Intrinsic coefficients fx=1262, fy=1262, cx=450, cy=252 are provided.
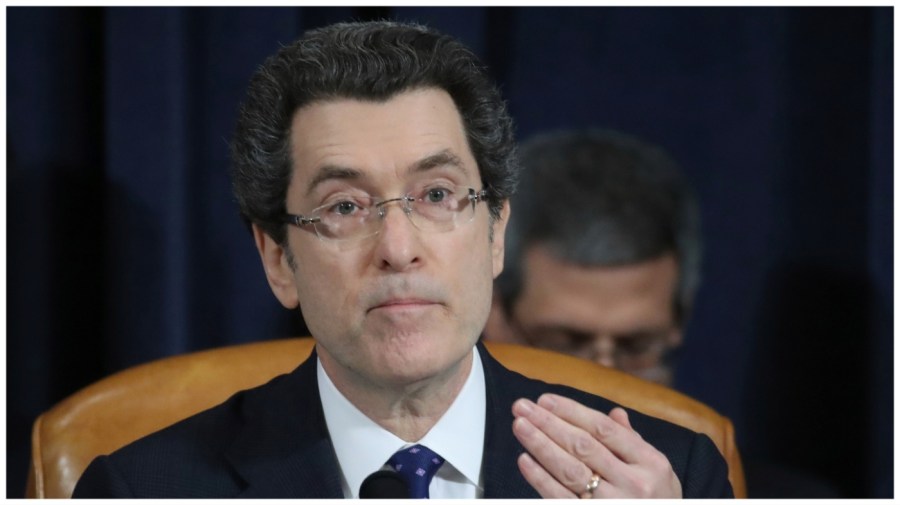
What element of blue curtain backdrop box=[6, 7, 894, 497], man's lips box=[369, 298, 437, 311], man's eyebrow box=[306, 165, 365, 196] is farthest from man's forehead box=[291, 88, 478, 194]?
blue curtain backdrop box=[6, 7, 894, 497]

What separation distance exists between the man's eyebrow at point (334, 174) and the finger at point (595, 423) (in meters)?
0.27

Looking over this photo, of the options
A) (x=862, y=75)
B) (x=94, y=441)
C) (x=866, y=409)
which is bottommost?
(x=866, y=409)

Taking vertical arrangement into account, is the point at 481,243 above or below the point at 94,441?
above

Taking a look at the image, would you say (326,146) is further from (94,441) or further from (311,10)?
(311,10)

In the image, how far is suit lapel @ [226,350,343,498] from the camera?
3.90 feet

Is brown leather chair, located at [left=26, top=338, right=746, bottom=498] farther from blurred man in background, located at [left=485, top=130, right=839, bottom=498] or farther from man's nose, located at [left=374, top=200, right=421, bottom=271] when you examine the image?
blurred man in background, located at [left=485, top=130, right=839, bottom=498]

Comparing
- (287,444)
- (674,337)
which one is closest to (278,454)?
(287,444)

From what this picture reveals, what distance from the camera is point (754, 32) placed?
2.18 meters

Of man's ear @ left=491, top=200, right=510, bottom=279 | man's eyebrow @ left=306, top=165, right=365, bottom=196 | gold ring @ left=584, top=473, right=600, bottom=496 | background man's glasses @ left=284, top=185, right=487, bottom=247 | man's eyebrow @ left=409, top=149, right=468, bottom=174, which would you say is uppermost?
man's eyebrow @ left=409, top=149, right=468, bottom=174

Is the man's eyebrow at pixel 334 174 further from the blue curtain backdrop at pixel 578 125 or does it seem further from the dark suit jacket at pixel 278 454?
the blue curtain backdrop at pixel 578 125

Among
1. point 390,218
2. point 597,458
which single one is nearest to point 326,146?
point 390,218

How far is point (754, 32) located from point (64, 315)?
1.25 m

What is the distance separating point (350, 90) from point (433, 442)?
13.5 inches

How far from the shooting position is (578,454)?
1.06 m
